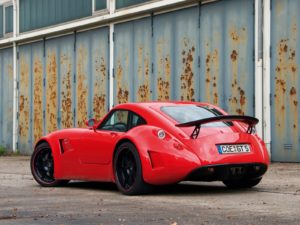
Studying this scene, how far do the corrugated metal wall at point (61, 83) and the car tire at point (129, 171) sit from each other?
11.7 meters

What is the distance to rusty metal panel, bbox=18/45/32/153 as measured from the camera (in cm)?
2472

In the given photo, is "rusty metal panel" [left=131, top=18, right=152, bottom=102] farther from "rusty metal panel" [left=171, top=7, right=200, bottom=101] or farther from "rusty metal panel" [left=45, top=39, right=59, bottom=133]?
"rusty metal panel" [left=45, top=39, right=59, bottom=133]

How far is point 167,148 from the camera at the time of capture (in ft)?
28.4

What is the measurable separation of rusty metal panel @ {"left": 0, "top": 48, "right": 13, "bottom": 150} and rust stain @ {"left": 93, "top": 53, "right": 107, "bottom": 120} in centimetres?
557

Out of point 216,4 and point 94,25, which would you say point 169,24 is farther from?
point 94,25

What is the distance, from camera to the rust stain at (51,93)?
76.4ft

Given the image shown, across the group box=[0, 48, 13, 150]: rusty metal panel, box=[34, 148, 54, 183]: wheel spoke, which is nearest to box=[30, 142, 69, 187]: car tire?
box=[34, 148, 54, 183]: wheel spoke

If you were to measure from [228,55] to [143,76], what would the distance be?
3.45 metres

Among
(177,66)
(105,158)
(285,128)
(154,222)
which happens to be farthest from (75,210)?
(177,66)

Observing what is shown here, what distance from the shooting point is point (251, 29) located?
1597cm

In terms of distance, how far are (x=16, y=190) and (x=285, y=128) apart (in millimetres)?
6820

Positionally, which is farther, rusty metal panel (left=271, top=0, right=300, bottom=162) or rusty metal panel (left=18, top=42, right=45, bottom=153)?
rusty metal panel (left=18, top=42, right=45, bottom=153)

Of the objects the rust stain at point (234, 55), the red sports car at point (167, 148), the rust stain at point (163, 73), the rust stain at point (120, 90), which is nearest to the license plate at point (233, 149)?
the red sports car at point (167, 148)

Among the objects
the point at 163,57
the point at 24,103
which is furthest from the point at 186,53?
the point at 24,103
